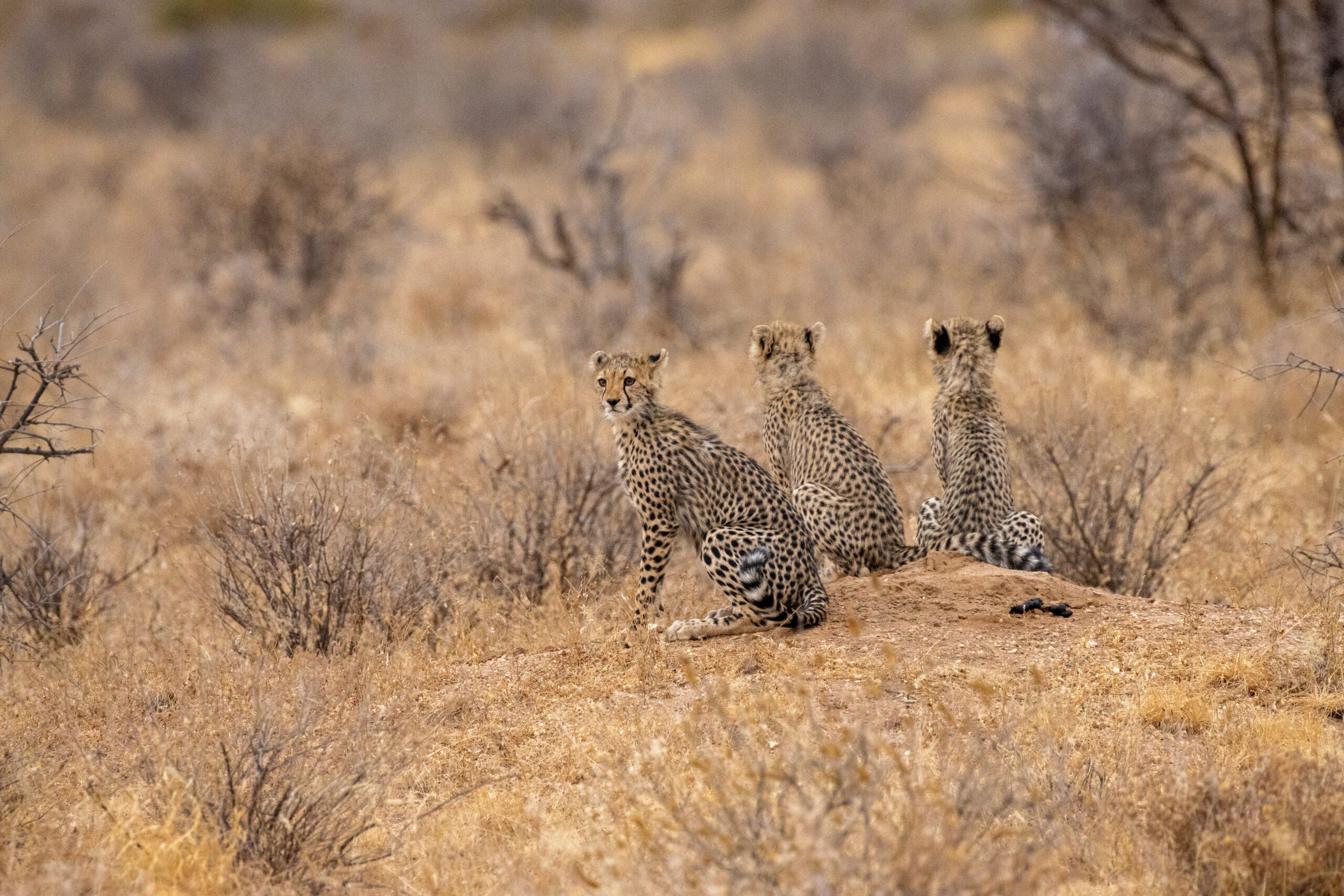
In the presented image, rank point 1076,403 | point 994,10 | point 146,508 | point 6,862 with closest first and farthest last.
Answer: point 6,862, point 1076,403, point 146,508, point 994,10

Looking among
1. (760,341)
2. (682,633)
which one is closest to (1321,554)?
(760,341)

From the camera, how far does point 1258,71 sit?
12.9m

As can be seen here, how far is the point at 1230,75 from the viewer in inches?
525

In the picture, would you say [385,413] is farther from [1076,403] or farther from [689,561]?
[1076,403]

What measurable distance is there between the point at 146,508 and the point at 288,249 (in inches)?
231

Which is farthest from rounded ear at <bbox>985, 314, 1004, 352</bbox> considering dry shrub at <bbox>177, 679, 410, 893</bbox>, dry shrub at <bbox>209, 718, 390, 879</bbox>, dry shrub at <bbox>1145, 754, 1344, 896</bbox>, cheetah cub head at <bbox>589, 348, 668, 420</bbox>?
dry shrub at <bbox>209, 718, 390, 879</bbox>

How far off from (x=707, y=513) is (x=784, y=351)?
1.28m

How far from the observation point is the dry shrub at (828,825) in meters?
3.27

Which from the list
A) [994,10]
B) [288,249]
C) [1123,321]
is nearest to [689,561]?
[1123,321]

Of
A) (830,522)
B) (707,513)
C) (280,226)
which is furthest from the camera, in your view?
(280,226)

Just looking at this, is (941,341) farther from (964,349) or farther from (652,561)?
(652,561)

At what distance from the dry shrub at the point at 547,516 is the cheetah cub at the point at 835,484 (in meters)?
0.96

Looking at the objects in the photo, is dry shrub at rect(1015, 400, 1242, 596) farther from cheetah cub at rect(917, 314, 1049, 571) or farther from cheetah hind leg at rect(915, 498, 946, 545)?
cheetah hind leg at rect(915, 498, 946, 545)

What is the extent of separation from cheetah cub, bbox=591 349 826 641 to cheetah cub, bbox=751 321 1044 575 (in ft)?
1.11
